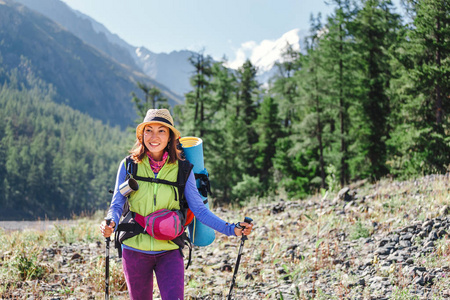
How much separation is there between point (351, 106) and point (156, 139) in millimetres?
20157

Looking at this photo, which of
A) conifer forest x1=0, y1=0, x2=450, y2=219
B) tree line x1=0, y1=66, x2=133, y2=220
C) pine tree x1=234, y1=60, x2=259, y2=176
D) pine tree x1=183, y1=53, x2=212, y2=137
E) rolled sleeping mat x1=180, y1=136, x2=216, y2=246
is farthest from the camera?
tree line x1=0, y1=66, x2=133, y2=220

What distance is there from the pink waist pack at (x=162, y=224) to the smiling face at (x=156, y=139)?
56cm

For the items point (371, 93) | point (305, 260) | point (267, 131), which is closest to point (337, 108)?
point (371, 93)

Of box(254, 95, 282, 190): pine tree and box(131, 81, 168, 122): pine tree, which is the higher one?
box(131, 81, 168, 122): pine tree

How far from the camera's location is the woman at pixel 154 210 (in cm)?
286

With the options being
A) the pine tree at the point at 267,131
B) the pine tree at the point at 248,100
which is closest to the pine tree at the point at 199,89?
the pine tree at the point at 267,131

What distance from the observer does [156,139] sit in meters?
3.06

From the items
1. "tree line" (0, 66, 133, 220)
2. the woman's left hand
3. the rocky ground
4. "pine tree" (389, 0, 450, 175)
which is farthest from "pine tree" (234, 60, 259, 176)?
"tree line" (0, 66, 133, 220)

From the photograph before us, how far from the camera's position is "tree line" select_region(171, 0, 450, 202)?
1481cm

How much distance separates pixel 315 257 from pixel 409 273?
5.44 ft

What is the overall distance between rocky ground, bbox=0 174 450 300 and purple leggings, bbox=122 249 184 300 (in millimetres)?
1444

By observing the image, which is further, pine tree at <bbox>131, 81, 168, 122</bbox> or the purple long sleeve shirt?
pine tree at <bbox>131, 81, 168, 122</bbox>

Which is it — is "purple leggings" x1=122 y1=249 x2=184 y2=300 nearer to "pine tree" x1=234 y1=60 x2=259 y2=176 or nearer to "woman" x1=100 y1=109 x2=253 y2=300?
"woman" x1=100 y1=109 x2=253 y2=300

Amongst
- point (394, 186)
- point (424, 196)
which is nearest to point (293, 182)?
point (394, 186)
